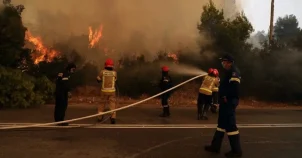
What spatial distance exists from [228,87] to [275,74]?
10.7m

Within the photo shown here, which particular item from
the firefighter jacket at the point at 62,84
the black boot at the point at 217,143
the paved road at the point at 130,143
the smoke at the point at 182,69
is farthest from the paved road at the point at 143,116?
the smoke at the point at 182,69

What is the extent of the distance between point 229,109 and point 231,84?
17.5 inches

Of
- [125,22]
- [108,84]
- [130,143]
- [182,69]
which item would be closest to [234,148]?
[130,143]

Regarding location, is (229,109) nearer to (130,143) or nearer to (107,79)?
(130,143)

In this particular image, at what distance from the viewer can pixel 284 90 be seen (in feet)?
50.2

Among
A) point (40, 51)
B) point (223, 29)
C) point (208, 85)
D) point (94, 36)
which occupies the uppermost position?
point (223, 29)

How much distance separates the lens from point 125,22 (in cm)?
1579

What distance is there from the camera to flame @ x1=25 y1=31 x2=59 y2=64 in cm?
1317

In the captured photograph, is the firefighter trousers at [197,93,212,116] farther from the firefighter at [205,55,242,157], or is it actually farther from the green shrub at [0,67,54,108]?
the green shrub at [0,67,54,108]

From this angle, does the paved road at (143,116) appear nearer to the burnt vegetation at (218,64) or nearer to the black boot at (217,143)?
the burnt vegetation at (218,64)

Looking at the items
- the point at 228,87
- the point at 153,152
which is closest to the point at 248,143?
the point at 228,87

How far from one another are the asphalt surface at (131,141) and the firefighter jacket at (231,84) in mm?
1077

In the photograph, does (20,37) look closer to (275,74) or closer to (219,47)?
(219,47)

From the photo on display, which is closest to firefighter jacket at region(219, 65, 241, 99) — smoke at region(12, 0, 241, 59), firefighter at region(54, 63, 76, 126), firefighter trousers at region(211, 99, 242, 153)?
firefighter trousers at region(211, 99, 242, 153)
